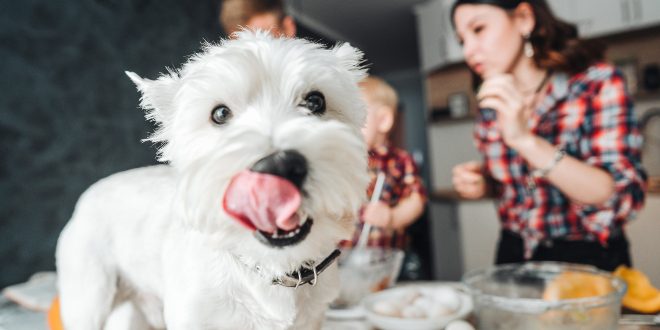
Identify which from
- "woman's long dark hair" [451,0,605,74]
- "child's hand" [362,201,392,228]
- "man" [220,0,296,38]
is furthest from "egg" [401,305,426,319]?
"woman's long dark hair" [451,0,605,74]

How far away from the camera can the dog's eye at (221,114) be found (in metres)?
0.39

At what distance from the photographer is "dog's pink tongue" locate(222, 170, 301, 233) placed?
295 millimetres

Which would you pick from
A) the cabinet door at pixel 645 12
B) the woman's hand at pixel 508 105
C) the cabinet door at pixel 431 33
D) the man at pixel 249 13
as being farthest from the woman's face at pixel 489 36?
the cabinet door at pixel 431 33

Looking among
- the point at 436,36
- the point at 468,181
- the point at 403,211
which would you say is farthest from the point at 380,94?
the point at 436,36

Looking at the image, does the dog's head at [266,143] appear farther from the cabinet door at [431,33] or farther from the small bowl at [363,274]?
the cabinet door at [431,33]

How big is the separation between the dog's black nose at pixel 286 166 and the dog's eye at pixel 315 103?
10 centimetres

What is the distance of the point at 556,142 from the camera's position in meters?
1.16

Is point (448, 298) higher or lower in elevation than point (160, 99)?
lower

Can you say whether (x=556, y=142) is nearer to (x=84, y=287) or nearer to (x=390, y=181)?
(x=390, y=181)

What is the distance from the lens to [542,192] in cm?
118

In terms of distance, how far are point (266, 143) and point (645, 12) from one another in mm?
3849

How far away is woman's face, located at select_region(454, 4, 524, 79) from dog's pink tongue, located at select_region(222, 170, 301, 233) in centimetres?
104

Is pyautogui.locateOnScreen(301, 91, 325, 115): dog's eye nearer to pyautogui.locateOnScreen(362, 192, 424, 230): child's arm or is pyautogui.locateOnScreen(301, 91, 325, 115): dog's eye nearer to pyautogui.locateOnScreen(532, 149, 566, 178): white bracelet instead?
pyautogui.locateOnScreen(532, 149, 566, 178): white bracelet

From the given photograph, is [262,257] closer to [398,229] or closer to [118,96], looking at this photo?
[398,229]
